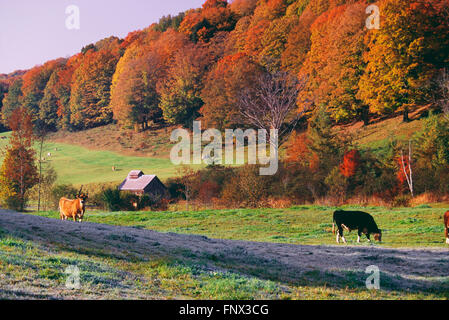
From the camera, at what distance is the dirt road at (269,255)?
47.0ft

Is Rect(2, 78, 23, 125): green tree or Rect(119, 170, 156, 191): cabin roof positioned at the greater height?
Rect(2, 78, 23, 125): green tree

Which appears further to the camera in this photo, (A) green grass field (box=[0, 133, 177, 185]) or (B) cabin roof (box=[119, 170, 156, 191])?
(A) green grass field (box=[0, 133, 177, 185])

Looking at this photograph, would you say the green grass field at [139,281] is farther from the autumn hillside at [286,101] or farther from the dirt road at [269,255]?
the autumn hillside at [286,101]

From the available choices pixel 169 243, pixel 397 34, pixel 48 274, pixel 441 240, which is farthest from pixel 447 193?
pixel 48 274

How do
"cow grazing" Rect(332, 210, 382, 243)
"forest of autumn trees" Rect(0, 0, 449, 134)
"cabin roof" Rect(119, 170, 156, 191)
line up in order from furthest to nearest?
"forest of autumn trees" Rect(0, 0, 449, 134), "cabin roof" Rect(119, 170, 156, 191), "cow grazing" Rect(332, 210, 382, 243)

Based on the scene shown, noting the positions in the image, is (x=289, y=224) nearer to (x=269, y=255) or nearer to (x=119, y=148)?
(x=269, y=255)

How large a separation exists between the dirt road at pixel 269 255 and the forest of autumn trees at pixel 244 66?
41.2 meters

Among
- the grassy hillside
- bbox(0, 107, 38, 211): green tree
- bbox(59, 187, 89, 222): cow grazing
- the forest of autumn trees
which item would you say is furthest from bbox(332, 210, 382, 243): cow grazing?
bbox(0, 107, 38, 211): green tree

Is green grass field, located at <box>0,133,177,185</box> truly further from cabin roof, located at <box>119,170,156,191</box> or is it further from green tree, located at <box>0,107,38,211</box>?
green tree, located at <box>0,107,38,211</box>

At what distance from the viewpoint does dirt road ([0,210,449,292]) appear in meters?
14.3

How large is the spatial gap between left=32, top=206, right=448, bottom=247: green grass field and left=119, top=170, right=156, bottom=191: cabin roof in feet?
47.9

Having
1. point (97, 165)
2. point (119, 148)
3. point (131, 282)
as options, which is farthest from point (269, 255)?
point (119, 148)

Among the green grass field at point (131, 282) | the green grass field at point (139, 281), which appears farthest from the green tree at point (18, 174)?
the green grass field at point (131, 282)

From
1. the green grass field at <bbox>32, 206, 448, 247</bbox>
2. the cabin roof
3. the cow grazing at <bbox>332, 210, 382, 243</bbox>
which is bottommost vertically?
the green grass field at <bbox>32, 206, 448, 247</bbox>
